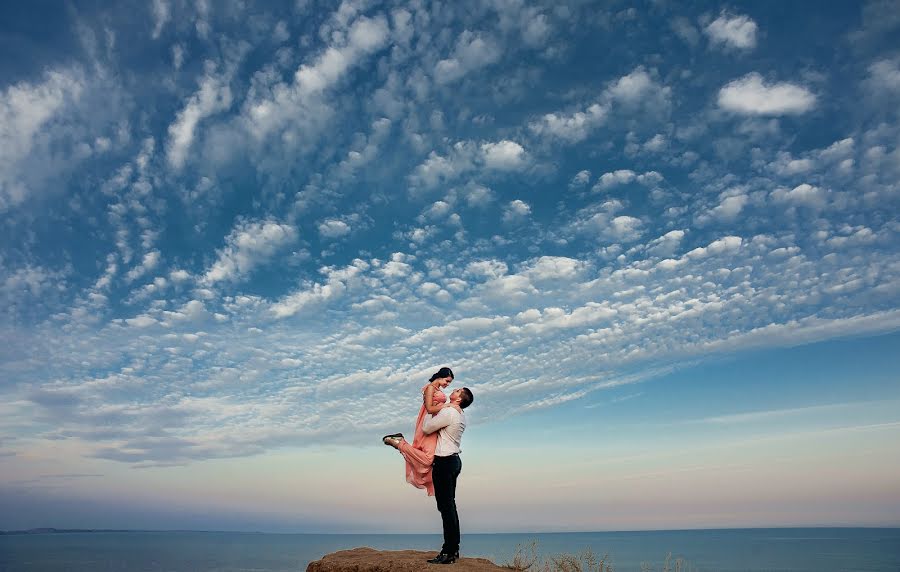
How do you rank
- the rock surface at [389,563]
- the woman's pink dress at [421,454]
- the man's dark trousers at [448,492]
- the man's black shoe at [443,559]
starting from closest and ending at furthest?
the rock surface at [389,563] → the man's black shoe at [443,559] → the man's dark trousers at [448,492] → the woman's pink dress at [421,454]

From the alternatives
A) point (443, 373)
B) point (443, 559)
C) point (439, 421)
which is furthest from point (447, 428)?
point (443, 559)

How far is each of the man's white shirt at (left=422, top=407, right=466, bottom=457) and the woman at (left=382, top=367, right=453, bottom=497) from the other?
0.15 metres

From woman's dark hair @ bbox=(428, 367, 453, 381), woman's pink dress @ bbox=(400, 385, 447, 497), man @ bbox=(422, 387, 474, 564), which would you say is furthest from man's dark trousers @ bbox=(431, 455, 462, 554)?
woman's dark hair @ bbox=(428, 367, 453, 381)

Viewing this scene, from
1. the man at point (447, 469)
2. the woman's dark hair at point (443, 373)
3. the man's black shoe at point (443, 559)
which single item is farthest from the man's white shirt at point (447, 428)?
the man's black shoe at point (443, 559)

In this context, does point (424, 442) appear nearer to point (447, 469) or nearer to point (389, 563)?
point (447, 469)

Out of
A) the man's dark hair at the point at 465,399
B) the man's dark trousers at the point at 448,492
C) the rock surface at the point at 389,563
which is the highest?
the man's dark hair at the point at 465,399

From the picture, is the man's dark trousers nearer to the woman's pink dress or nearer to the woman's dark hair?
the woman's pink dress

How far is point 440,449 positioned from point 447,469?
28 cm

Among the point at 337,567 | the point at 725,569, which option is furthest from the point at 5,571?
the point at 337,567

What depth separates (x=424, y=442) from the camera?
8.21 m

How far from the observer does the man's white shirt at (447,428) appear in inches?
312

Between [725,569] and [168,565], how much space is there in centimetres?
8369

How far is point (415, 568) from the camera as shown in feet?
24.8

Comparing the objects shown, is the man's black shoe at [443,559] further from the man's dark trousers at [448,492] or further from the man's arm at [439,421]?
the man's arm at [439,421]
